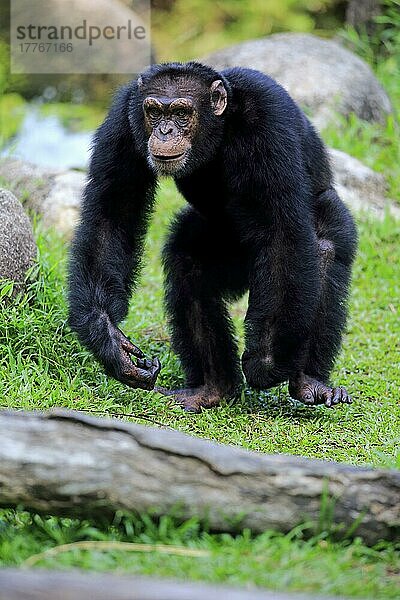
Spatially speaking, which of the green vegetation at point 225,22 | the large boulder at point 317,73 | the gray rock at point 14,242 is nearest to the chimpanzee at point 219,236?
the gray rock at point 14,242

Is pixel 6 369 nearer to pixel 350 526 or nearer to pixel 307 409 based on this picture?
pixel 307 409

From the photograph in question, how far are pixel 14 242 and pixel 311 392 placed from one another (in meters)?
2.60

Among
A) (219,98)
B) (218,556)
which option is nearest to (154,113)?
(219,98)

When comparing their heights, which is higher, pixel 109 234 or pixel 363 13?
pixel 109 234

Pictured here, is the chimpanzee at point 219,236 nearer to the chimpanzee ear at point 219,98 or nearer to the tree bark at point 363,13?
the chimpanzee ear at point 219,98

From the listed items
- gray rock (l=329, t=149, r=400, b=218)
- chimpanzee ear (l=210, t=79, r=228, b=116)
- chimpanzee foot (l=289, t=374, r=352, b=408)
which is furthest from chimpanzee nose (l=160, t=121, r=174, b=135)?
gray rock (l=329, t=149, r=400, b=218)

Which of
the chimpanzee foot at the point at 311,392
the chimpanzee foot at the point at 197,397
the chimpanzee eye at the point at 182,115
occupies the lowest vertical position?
the chimpanzee foot at the point at 197,397

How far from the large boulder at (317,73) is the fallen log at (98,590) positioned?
9916 mm

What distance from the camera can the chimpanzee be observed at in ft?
20.3

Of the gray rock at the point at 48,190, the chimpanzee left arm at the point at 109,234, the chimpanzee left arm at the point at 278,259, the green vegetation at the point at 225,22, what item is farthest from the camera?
the green vegetation at the point at 225,22

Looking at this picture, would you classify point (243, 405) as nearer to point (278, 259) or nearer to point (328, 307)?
point (328, 307)

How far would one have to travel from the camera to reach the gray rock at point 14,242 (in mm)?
7117

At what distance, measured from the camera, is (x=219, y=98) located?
6.23 m

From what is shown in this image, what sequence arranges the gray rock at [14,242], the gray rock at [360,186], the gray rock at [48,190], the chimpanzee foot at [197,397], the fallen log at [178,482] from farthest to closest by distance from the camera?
the gray rock at [360,186] < the gray rock at [48,190] < the gray rock at [14,242] < the chimpanzee foot at [197,397] < the fallen log at [178,482]
